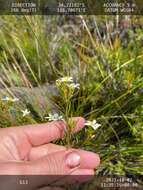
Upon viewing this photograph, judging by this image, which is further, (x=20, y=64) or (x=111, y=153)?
(x=20, y=64)

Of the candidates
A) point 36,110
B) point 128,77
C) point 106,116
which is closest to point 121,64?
point 128,77

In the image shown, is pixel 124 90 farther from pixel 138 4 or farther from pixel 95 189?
pixel 138 4

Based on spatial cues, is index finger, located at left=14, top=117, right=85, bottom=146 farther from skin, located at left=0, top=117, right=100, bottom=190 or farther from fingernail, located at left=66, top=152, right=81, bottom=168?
fingernail, located at left=66, top=152, right=81, bottom=168

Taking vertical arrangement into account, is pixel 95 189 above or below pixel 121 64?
below

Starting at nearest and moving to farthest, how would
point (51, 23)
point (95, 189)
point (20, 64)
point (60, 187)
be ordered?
1. point (60, 187)
2. point (95, 189)
3. point (20, 64)
4. point (51, 23)
